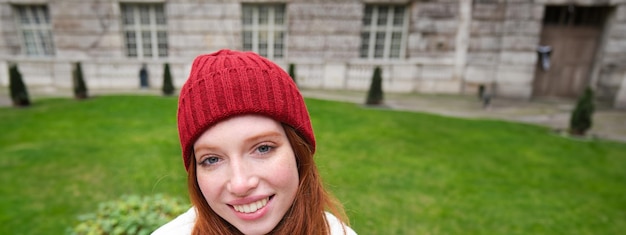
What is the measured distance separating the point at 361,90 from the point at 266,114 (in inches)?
535

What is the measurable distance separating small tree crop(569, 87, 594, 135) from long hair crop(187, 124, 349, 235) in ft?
30.5

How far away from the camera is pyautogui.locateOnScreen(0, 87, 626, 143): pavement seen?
10.2m

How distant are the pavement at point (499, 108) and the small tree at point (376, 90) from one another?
433mm

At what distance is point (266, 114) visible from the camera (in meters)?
1.42

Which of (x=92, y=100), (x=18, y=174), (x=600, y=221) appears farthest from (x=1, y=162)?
(x=600, y=221)

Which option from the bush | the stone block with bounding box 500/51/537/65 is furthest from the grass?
the stone block with bounding box 500/51/537/65

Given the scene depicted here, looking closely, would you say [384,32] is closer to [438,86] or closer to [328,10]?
[328,10]

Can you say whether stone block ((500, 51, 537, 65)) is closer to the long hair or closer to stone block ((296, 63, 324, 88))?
stone block ((296, 63, 324, 88))

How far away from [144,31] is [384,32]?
10100 mm

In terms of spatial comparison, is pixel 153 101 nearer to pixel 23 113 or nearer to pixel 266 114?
pixel 23 113

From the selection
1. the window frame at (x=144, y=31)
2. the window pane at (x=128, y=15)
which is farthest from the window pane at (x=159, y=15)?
the window pane at (x=128, y=15)

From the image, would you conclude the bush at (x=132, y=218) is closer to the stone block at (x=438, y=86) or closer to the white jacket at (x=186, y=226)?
the white jacket at (x=186, y=226)

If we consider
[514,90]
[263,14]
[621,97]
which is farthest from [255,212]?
[621,97]

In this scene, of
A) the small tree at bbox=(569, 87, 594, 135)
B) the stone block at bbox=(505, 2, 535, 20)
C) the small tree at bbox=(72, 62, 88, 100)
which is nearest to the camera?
the small tree at bbox=(569, 87, 594, 135)
